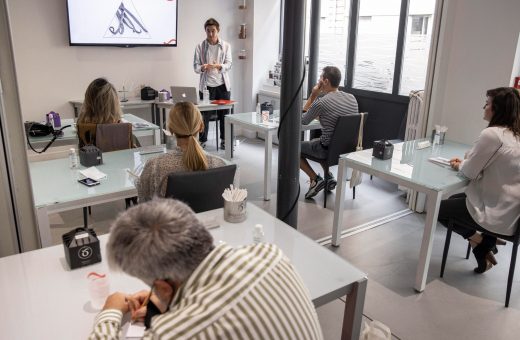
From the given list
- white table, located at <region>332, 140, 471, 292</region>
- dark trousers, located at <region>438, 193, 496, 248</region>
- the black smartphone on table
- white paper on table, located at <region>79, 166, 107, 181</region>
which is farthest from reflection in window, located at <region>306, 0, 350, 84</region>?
the black smartphone on table

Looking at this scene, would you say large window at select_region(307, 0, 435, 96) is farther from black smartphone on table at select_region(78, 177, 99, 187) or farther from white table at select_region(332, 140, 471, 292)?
black smartphone on table at select_region(78, 177, 99, 187)

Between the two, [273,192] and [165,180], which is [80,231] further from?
[273,192]

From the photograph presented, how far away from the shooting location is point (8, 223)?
1.67 metres

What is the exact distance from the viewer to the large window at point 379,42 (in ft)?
15.2

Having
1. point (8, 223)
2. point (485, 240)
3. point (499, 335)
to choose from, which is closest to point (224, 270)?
point (8, 223)

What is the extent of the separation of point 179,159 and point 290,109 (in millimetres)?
653

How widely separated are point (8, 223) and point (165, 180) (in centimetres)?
71

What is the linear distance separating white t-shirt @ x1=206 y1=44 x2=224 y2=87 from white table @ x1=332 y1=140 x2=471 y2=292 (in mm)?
3132

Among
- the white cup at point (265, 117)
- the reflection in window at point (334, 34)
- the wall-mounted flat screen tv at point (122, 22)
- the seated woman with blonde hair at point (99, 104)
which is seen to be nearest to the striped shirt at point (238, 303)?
the seated woman with blonde hair at point (99, 104)

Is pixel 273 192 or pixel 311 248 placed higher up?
pixel 311 248

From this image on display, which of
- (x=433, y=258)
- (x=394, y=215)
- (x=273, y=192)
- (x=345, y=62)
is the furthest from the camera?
(x=345, y=62)

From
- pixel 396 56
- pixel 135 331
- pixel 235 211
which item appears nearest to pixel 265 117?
pixel 396 56

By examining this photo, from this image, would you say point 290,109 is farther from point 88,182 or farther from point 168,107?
point 168,107

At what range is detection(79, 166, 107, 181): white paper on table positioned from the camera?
2485 mm
